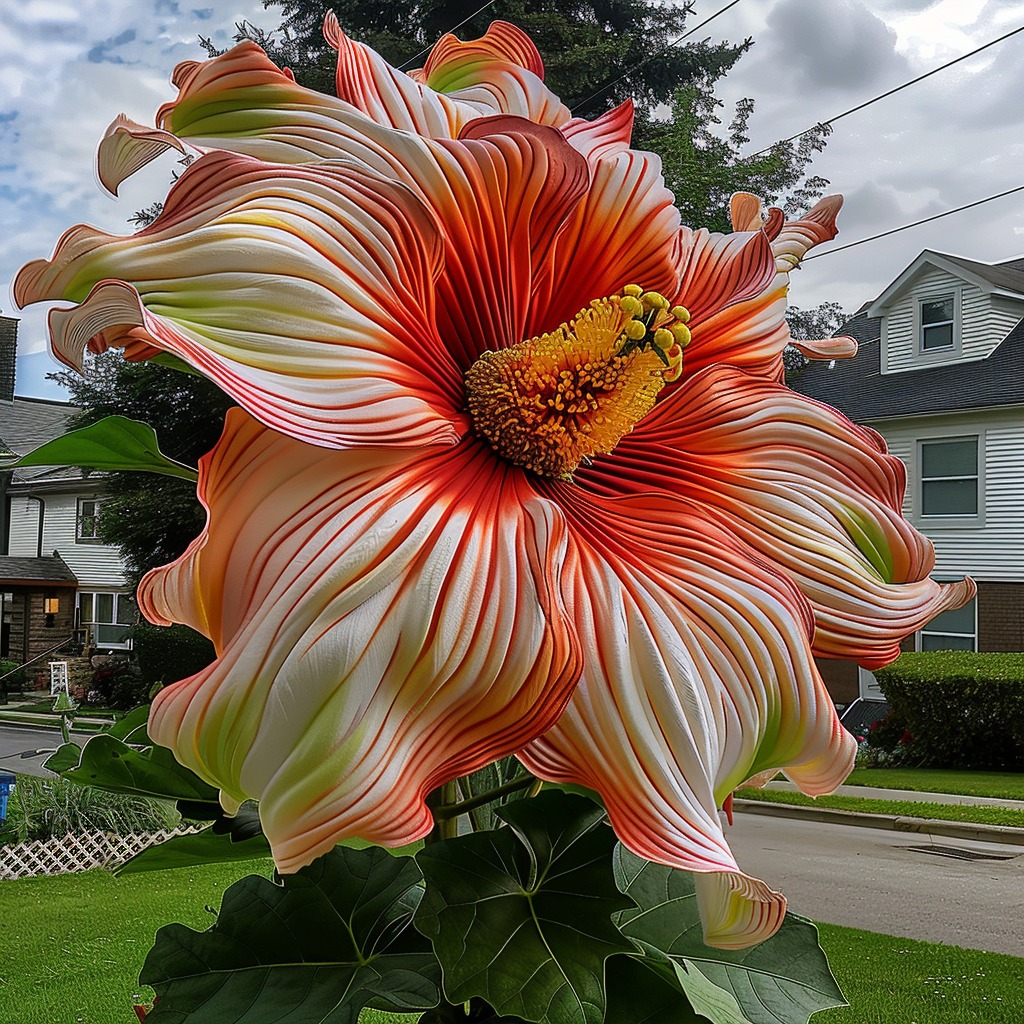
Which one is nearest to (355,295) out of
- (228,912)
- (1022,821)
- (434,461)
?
(434,461)

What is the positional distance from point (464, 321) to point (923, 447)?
1554cm

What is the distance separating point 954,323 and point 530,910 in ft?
53.0

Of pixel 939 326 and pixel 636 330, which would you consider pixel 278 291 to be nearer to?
pixel 636 330

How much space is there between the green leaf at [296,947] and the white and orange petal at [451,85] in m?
0.36

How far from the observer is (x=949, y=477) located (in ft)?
48.4

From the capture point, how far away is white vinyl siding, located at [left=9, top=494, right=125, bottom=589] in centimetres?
2281

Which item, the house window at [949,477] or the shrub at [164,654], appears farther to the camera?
the shrub at [164,654]

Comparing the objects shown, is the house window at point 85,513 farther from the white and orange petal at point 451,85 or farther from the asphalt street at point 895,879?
the white and orange petal at point 451,85

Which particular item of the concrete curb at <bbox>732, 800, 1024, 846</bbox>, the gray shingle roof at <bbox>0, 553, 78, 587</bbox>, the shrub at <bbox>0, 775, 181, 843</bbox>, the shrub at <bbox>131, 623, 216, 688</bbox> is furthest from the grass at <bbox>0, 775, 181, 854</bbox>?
the gray shingle roof at <bbox>0, 553, 78, 587</bbox>

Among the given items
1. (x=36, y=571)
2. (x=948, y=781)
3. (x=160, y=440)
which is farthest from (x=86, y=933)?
(x=36, y=571)

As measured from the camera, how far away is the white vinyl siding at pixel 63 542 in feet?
74.8

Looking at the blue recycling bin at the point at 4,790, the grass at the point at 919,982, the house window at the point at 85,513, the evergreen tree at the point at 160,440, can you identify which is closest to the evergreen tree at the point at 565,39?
the evergreen tree at the point at 160,440

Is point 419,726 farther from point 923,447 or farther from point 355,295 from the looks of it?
point 923,447

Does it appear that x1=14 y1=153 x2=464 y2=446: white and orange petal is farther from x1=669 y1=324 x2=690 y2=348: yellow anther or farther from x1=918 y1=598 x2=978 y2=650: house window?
x1=918 y1=598 x2=978 y2=650: house window
